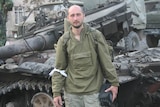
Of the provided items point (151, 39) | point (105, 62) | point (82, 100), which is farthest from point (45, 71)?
point (151, 39)

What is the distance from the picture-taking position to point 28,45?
276 inches

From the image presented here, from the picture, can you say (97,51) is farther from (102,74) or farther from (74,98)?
(74,98)

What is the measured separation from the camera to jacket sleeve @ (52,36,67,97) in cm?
436

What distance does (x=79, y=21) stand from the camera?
4215 mm

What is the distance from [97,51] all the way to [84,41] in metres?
0.17

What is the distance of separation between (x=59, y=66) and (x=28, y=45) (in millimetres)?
2674

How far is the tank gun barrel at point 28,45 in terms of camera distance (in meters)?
6.71

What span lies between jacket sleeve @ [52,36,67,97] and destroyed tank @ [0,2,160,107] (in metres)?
1.00

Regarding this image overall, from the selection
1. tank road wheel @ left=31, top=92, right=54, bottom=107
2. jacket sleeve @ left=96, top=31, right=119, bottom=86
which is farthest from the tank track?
jacket sleeve @ left=96, top=31, right=119, bottom=86

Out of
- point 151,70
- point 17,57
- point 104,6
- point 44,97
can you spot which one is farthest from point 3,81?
point 104,6

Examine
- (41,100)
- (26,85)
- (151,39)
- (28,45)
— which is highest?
(28,45)

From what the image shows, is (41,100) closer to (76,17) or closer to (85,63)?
(85,63)

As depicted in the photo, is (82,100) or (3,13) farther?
(3,13)

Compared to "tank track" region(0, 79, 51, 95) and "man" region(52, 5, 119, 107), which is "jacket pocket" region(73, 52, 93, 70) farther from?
"tank track" region(0, 79, 51, 95)
